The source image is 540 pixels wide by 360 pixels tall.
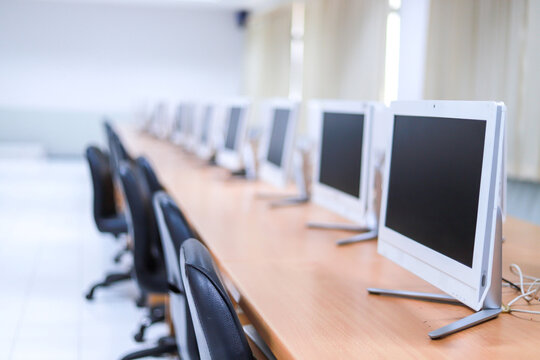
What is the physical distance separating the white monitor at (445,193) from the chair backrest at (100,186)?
2.39 m

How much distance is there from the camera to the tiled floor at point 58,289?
9.96 feet

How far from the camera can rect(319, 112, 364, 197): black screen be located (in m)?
2.31

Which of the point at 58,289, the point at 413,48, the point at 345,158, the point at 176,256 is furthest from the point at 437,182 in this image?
the point at 413,48

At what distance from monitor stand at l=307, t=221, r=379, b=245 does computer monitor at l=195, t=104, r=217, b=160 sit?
8.45 feet

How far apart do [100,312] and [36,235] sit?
7.03ft

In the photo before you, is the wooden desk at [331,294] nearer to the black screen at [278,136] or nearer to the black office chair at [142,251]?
the black office chair at [142,251]

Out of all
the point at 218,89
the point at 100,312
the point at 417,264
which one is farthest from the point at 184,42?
the point at 417,264

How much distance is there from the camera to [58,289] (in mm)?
3879

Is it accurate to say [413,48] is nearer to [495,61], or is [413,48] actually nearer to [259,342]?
[495,61]

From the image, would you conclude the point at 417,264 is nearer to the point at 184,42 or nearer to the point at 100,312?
the point at 100,312

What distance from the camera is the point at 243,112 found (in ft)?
13.6

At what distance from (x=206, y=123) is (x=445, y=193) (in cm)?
405

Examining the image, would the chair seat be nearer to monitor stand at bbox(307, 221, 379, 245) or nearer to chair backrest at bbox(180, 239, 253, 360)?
monitor stand at bbox(307, 221, 379, 245)

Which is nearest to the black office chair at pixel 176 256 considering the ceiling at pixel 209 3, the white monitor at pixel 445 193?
the white monitor at pixel 445 193
